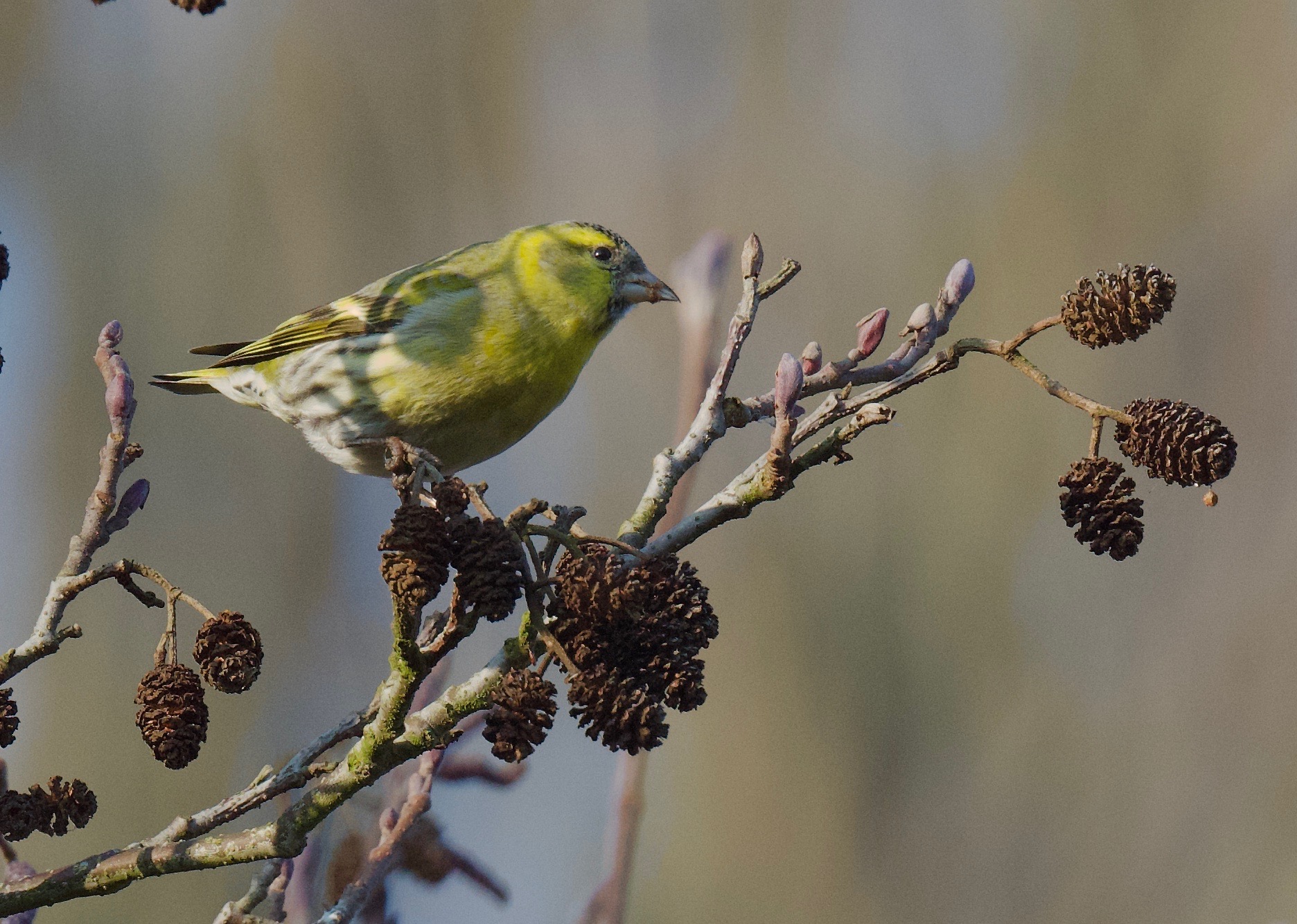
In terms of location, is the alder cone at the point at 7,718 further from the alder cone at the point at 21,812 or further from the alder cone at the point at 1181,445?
the alder cone at the point at 1181,445

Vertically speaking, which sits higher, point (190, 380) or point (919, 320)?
point (190, 380)

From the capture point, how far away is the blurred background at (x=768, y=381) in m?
6.85

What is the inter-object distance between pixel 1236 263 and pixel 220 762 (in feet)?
23.1

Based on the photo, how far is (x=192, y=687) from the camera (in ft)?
6.27

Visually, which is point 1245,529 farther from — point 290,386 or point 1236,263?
point 290,386

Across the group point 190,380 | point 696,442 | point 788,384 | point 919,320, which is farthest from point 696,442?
point 190,380

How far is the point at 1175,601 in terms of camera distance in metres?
7.27

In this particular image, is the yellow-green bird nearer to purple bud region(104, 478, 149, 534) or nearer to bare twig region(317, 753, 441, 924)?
purple bud region(104, 478, 149, 534)

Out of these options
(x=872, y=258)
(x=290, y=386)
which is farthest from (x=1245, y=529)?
(x=290, y=386)

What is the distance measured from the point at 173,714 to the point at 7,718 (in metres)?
0.27

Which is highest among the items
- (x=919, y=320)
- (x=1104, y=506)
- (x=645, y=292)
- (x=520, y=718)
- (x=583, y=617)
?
(x=645, y=292)

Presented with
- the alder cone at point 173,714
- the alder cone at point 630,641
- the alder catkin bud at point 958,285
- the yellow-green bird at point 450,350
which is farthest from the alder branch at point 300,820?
the yellow-green bird at point 450,350

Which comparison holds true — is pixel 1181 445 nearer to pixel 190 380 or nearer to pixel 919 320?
pixel 919 320

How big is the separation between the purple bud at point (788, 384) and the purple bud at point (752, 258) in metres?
0.43
